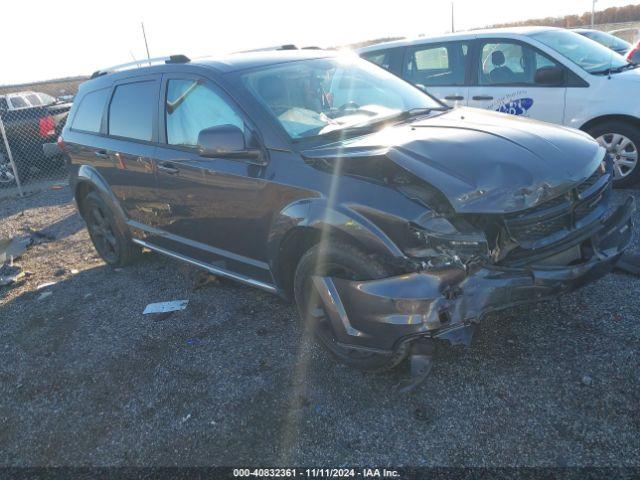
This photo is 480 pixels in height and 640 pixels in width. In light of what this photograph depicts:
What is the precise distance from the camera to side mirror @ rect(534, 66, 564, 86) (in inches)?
231

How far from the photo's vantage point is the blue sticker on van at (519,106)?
6.21 metres

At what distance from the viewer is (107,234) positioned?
18.1 ft

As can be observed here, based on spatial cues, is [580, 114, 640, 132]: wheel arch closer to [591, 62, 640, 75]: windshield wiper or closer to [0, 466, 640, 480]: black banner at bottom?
[591, 62, 640, 75]: windshield wiper

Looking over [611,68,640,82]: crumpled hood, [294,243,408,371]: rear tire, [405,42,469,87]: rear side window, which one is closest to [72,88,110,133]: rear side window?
[294,243,408,371]: rear tire

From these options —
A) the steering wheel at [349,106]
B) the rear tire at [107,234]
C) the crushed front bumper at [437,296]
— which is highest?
the steering wheel at [349,106]

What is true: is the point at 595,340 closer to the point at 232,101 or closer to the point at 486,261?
the point at 486,261

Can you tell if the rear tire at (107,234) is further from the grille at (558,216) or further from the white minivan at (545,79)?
the grille at (558,216)

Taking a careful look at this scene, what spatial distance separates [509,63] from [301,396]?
5.06 metres

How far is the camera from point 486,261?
102 inches

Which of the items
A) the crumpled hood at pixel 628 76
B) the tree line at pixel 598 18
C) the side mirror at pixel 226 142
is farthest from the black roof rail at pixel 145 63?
the tree line at pixel 598 18

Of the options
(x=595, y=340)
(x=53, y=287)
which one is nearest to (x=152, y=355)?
(x=53, y=287)

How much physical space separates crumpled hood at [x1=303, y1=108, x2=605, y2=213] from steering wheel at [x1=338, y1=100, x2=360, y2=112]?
49 centimetres

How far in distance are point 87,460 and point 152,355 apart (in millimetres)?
993

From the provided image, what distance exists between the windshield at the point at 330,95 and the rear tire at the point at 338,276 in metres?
0.83
